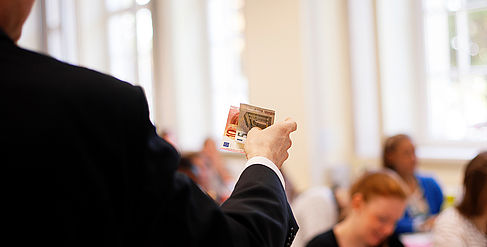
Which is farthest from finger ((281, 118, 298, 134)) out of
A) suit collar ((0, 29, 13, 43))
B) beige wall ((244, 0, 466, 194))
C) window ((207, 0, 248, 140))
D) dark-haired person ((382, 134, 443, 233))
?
window ((207, 0, 248, 140))

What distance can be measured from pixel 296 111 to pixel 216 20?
2.70 meters

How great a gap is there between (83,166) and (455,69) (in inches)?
228

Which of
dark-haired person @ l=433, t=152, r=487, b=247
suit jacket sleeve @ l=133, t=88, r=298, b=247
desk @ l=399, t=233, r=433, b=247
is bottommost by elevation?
desk @ l=399, t=233, r=433, b=247

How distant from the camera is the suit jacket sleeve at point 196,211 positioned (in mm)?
923

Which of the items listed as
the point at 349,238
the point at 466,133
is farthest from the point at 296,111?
the point at 349,238

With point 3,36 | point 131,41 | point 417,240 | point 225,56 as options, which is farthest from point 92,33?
point 3,36

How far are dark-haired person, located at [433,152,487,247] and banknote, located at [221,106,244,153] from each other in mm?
1835

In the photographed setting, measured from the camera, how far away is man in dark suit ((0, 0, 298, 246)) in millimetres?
838

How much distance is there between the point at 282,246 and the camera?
117 centimetres

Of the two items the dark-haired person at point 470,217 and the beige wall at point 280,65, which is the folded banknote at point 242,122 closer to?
the dark-haired person at point 470,217

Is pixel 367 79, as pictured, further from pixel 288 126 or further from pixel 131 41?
pixel 288 126

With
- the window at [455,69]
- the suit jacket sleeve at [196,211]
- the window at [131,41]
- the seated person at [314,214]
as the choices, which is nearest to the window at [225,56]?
the window at [131,41]

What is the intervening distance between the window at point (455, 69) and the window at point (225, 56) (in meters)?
2.78

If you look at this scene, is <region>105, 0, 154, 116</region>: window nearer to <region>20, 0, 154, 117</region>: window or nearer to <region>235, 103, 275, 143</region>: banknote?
<region>20, 0, 154, 117</region>: window
